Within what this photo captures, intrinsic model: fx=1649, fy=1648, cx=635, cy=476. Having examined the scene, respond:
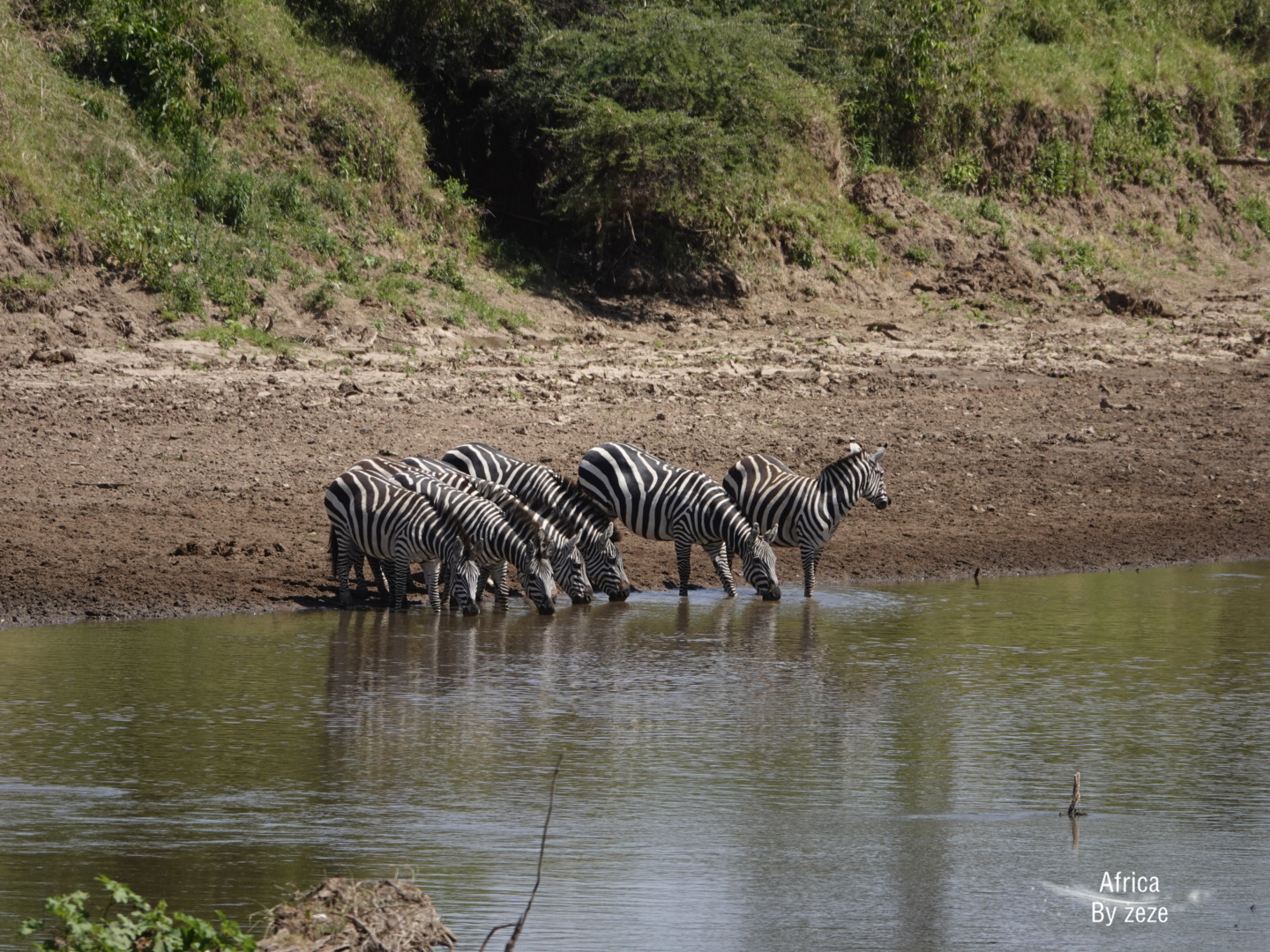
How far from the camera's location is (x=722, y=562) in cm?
1202

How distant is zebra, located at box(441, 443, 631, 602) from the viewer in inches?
463

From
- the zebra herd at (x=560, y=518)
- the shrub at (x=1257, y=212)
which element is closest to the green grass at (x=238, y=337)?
the zebra herd at (x=560, y=518)

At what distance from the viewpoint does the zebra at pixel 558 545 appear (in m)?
11.4

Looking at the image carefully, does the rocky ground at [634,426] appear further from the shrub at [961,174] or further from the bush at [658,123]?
the shrub at [961,174]

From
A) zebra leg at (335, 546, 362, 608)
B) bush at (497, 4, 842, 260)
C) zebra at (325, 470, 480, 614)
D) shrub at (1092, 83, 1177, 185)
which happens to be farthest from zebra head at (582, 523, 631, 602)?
shrub at (1092, 83, 1177, 185)

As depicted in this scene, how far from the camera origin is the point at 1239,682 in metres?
9.48

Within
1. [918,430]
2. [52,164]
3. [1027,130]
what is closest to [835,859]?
[918,430]

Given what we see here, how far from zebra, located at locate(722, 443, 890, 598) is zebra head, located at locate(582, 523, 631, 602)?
114 cm

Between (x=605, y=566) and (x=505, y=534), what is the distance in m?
0.99

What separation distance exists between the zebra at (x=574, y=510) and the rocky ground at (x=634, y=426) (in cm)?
82

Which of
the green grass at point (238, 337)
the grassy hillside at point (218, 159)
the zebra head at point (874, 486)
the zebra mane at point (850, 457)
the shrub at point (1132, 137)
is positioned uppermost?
the shrub at point (1132, 137)

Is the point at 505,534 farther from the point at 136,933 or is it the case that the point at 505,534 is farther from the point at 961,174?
the point at 961,174

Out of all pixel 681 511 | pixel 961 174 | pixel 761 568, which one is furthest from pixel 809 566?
pixel 961 174

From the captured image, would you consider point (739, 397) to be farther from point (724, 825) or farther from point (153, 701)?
point (724, 825)
